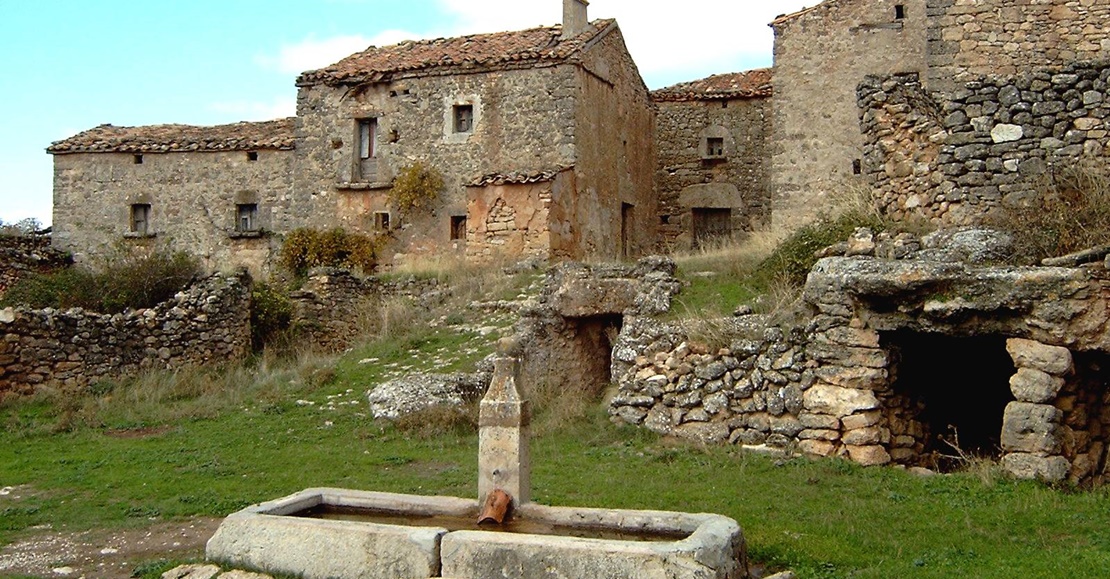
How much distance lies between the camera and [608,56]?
25734mm

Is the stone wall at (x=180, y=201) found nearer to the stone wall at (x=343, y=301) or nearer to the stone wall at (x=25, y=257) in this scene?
the stone wall at (x=25, y=257)

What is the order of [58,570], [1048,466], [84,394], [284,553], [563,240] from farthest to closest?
1. [563,240]
2. [84,394]
3. [1048,466]
4. [58,570]
5. [284,553]

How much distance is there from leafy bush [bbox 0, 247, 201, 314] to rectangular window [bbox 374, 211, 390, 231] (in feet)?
18.0

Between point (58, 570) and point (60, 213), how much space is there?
21.4 meters

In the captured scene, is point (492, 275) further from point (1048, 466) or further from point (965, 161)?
point (1048, 466)

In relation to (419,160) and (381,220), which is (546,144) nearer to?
(419,160)

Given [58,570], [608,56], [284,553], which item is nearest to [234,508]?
[58,570]

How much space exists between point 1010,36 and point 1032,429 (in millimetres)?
9029

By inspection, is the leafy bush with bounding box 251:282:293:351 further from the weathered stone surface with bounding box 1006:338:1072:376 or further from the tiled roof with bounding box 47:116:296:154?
the weathered stone surface with bounding box 1006:338:1072:376

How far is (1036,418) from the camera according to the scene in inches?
400

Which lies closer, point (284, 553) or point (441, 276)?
point (284, 553)

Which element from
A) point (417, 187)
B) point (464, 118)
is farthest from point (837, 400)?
point (464, 118)

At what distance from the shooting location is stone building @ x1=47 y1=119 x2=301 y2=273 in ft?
88.4

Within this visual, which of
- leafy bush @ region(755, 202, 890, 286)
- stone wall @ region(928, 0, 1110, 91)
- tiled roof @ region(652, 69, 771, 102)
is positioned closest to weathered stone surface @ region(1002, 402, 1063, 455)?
leafy bush @ region(755, 202, 890, 286)
